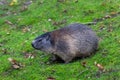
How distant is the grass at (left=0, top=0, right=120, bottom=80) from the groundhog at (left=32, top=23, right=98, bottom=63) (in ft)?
0.69

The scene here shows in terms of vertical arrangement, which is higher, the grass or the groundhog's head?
the groundhog's head

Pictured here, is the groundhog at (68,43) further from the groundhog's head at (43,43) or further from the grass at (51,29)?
the grass at (51,29)

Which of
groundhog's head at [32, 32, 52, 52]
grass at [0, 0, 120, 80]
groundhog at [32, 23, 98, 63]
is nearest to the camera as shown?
grass at [0, 0, 120, 80]

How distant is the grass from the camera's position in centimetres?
827

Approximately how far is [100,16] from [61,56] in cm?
442

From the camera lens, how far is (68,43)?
345 inches

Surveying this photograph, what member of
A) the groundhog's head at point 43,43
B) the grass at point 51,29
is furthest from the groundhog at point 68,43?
the grass at point 51,29

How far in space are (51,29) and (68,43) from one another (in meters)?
3.79

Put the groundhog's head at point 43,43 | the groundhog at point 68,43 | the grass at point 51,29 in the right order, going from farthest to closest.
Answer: the groundhog's head at point 43,43
the groundhog at point 68,43
the grass at point 51,29

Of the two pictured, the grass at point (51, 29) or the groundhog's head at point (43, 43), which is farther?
the groundhog's head at point (43, 43)

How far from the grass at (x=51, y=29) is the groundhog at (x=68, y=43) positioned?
209 mm

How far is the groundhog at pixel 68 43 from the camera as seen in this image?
28.7ft

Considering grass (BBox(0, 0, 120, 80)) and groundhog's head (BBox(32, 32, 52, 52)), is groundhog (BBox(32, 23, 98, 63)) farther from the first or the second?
grass (BBox(0, 0, 120, 80))

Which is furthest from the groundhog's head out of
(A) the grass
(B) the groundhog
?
(A) the grass
